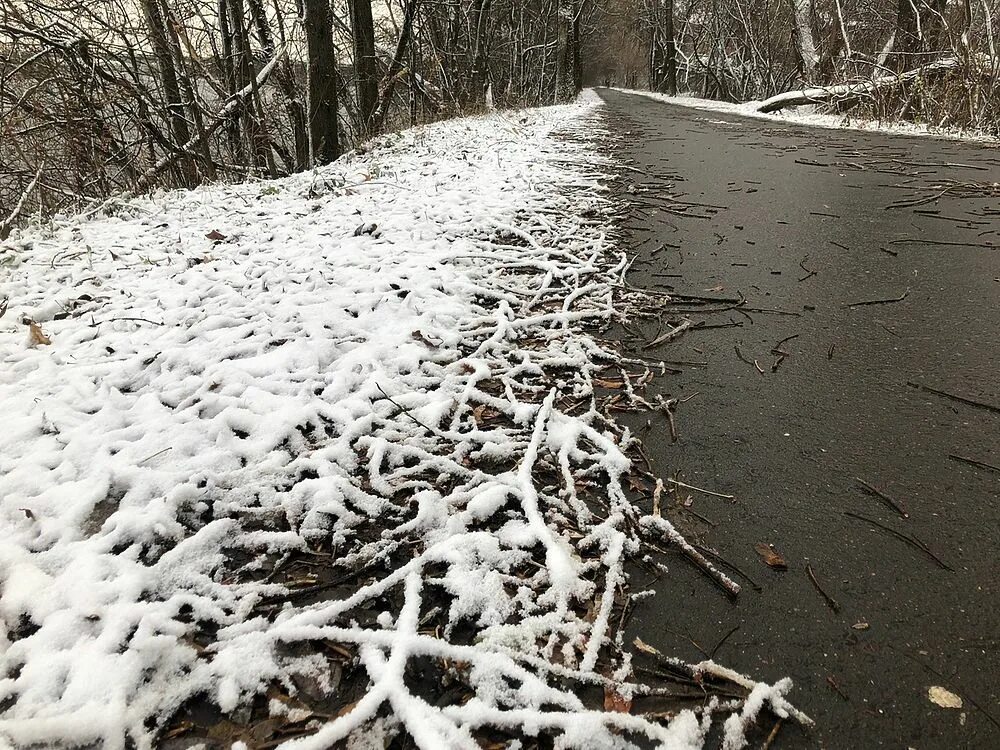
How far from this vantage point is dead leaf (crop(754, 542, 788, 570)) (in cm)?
114

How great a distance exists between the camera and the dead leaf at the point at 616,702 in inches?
35.9

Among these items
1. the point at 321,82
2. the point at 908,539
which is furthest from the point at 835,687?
the point at 321,82

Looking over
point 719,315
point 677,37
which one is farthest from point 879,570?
point 677,37

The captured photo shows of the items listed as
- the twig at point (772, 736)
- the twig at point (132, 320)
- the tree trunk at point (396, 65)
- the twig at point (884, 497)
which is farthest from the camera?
the tree trunk at point (396, 65)

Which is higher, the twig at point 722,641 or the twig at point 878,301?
the twig at point 878,301

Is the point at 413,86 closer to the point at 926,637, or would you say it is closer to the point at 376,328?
the point at 376,328

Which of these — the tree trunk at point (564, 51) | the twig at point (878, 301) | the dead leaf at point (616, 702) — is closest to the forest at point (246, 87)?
the dead leaf at point (616, 702)

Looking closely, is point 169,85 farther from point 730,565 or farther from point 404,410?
point 730,565

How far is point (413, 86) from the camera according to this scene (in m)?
9.75

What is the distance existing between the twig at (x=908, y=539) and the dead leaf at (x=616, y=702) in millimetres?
733

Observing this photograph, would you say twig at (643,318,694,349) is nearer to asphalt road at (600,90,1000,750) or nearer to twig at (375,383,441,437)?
asphalt road at (600,90,1000,750)

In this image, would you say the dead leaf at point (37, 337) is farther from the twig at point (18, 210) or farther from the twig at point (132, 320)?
the twig at point (18, 210)

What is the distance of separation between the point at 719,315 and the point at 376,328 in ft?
4.92

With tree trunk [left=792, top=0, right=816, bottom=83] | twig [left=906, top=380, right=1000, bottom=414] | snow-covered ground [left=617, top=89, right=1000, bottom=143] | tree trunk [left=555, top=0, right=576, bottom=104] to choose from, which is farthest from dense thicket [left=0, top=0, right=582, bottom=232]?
tree trunk [left=555, top=0, right=576, bottom=104]
